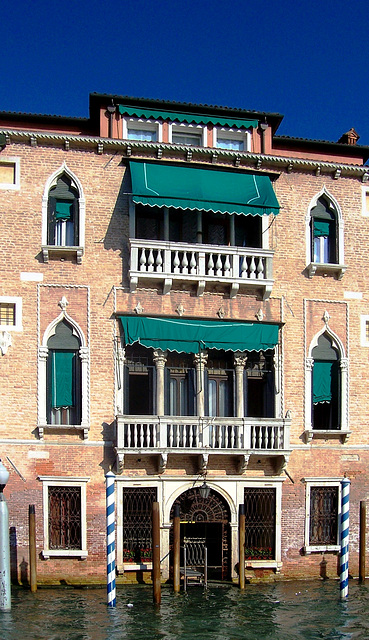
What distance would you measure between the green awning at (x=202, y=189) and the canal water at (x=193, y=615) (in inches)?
333

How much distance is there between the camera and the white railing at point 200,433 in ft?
60.6

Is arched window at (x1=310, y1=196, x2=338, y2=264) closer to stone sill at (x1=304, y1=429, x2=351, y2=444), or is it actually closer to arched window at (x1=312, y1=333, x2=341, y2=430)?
arched window at (x1=312, y1=333, x2=341, y2=430)

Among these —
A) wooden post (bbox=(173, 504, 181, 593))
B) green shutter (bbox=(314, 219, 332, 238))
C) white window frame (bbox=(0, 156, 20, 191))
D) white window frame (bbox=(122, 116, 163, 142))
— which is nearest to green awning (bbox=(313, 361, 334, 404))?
green shutter (bbox=(314, 219, 332, 238))

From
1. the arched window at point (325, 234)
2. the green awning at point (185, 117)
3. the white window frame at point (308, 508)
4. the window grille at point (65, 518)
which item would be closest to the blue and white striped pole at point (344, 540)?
the white window frame at point (308, 508)

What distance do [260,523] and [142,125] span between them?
987cm

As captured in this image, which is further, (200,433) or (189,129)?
(189,129)

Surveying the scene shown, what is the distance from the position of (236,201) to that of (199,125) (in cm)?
254

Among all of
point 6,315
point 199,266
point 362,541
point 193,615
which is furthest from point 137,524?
point 199,266

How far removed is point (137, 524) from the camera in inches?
739

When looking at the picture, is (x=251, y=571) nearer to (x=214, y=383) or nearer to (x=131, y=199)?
(x=214, y=383)

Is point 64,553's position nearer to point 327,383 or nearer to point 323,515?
point 323,515

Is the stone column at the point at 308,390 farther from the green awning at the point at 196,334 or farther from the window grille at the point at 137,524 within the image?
the window grille at the point at 137,524

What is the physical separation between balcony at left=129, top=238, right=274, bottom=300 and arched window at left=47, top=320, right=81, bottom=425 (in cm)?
189

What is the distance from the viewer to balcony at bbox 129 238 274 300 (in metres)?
19.2
